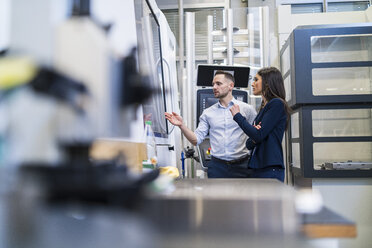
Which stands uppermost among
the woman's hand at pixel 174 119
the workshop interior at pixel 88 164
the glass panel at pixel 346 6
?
the glass panel at pixel 346 6

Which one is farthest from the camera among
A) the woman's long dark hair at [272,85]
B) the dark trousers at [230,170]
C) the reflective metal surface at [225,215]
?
the dark trousers at [230,170]

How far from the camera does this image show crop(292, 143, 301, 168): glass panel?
8.81ft

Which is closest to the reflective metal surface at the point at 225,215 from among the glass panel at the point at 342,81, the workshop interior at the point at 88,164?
the workshop interior at the point at 88,164

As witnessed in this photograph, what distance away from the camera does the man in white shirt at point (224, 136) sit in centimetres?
237

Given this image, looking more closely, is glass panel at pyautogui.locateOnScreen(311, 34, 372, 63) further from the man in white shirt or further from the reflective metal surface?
the reflective metal surface

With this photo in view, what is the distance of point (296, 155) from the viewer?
280 cm

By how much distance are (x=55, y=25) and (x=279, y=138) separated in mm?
1909

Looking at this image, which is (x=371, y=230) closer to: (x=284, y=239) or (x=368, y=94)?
(x=368, y=94)

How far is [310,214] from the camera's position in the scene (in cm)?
50

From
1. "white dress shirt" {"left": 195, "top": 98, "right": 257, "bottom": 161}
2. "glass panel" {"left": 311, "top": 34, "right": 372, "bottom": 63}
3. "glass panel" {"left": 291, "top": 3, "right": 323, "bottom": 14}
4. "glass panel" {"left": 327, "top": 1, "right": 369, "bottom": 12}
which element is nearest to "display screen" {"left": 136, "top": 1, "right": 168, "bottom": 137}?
"white dress shirt" {"left": 195, "top": 98, "right": 257, "bottom": 161}

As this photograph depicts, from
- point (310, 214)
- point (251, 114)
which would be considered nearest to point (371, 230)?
point (251, 114)

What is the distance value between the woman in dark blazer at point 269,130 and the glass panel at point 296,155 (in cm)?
63

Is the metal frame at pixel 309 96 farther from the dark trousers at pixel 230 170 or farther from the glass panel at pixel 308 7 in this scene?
the glass panel at pixel 308 7

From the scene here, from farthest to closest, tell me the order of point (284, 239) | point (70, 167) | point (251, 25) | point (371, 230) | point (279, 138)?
point (251, 25) → point (371, 230) → point (279, 138) → point (284, 239) → point (70, 167)
